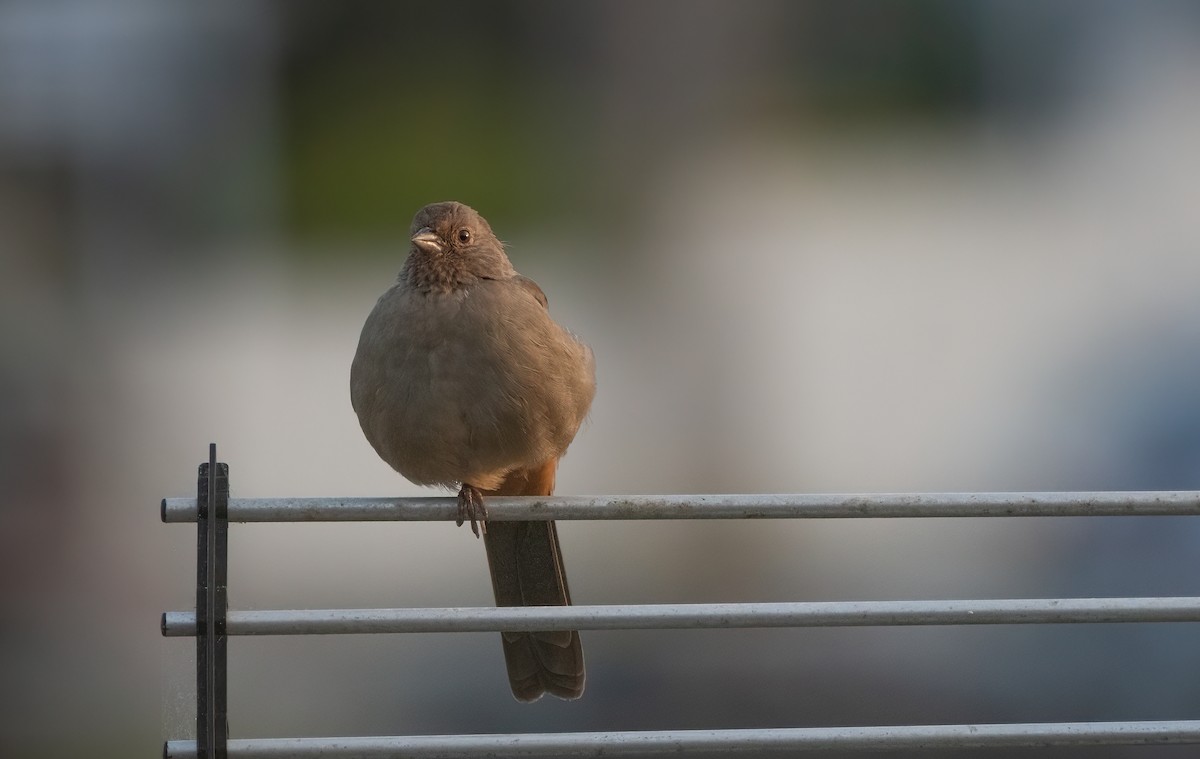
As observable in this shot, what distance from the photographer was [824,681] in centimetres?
614

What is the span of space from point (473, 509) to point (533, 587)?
388mm

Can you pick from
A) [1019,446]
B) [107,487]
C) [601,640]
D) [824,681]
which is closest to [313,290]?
[107,487]

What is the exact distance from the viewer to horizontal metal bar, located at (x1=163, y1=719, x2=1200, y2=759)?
208 centimetres

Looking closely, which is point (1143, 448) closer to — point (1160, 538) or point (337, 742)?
point (1160, 538)

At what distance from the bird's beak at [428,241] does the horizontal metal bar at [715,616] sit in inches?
47.5

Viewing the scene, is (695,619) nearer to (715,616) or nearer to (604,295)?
(715,616)

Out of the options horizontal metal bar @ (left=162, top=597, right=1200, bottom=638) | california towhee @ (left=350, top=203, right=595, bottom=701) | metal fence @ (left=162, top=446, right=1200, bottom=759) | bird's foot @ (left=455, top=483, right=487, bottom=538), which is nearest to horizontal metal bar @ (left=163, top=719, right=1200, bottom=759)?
metal fence @ (left=162, top=446, right=1200, bottom=759)

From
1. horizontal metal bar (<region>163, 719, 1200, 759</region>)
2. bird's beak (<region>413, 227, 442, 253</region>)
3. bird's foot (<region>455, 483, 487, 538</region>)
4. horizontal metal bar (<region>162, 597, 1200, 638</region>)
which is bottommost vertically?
horizontal metal bar (<region>163, 719, 1200, 759</region>)

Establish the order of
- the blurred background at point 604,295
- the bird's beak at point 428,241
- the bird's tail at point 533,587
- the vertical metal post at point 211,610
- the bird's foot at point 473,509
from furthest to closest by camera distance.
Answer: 1. the blurred background at point 604,295
2. the bird's beak at point 428,241
3. the bird's tail at point 533,587
4. the bird's foot at point 473,509
5. the vertical metal post at point 211,610

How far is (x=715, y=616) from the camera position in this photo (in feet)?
7.04

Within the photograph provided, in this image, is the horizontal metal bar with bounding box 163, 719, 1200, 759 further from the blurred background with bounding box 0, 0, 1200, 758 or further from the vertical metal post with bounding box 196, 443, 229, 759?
the blurred background with bounding box 0, 0, 1200, 758

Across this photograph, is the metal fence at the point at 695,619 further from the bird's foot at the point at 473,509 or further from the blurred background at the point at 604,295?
the blurred background at the point at 604,295

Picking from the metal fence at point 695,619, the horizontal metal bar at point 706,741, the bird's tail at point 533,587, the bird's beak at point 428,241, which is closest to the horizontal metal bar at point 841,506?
the metal fence at point 695,619

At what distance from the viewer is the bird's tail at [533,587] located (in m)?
2.80
